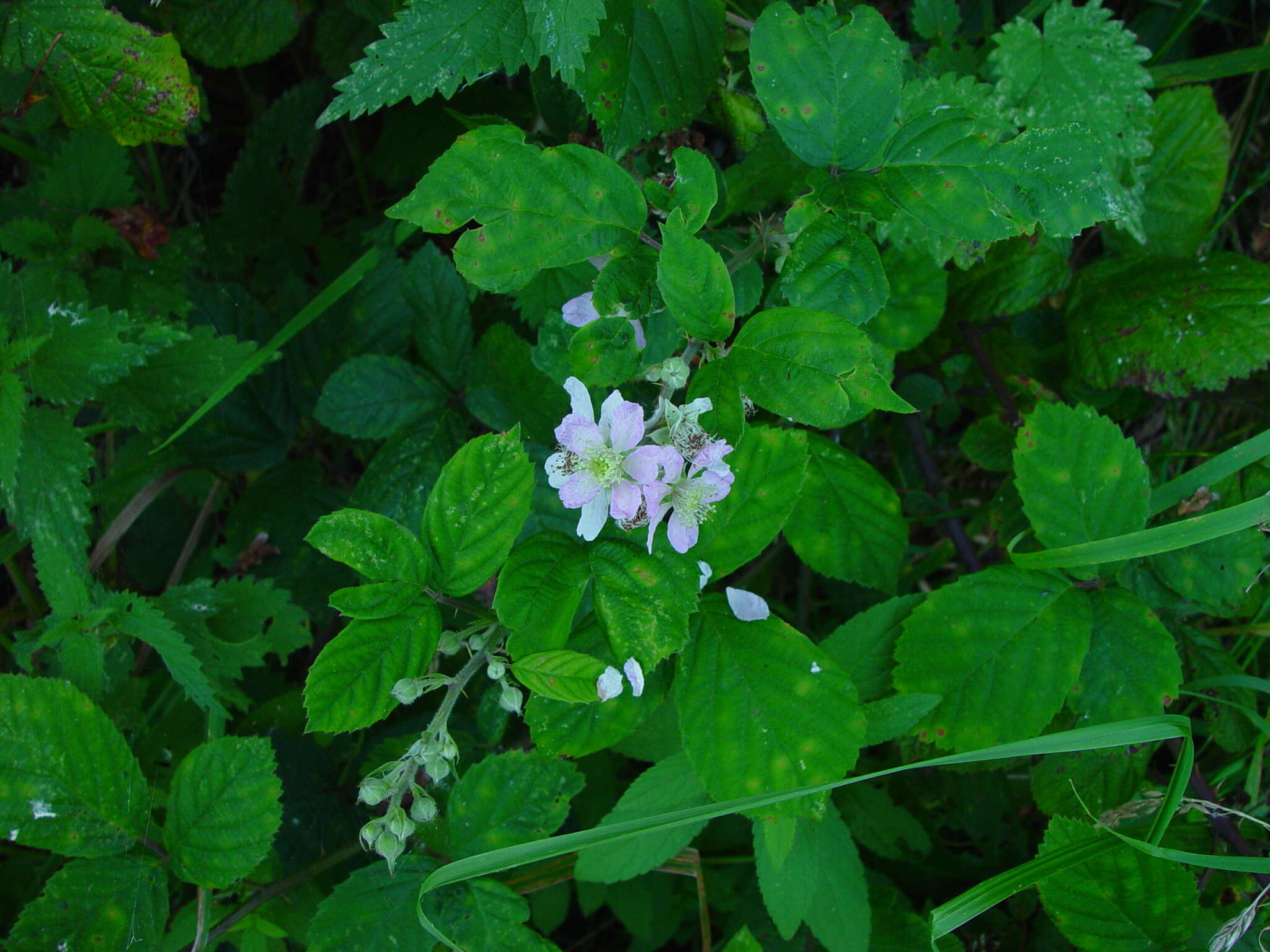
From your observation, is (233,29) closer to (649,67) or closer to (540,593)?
(649,67)

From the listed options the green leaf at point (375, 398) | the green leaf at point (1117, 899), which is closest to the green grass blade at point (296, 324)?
the green leaf at point (375, 398)

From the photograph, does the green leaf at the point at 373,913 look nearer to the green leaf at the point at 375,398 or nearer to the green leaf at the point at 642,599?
the green leaf at the point at 642,599

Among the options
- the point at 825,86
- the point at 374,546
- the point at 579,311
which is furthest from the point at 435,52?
A: the point at 374,546

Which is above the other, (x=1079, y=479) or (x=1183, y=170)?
(x=1183, y=170)

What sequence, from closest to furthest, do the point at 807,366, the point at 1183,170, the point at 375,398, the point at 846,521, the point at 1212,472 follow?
the point at 807,366
the point at 1212,472
the point at 846,521
the point at 375,398
the point at 1183,170

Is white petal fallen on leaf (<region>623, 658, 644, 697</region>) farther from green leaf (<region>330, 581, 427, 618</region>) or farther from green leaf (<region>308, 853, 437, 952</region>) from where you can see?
green leaf (<region>308, 853, 437, 952</region>)

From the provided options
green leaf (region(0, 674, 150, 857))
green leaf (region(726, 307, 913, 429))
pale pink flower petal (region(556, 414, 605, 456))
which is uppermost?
green leaf (region(726, 307, 913, 429))

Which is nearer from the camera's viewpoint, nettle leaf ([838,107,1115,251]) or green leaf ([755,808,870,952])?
nettle leaf ([838,107,1115,251])

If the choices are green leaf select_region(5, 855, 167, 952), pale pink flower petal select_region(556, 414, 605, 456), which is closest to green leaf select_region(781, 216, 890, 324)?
pale pink flower petal select_region(556, 414, 605, 456)
